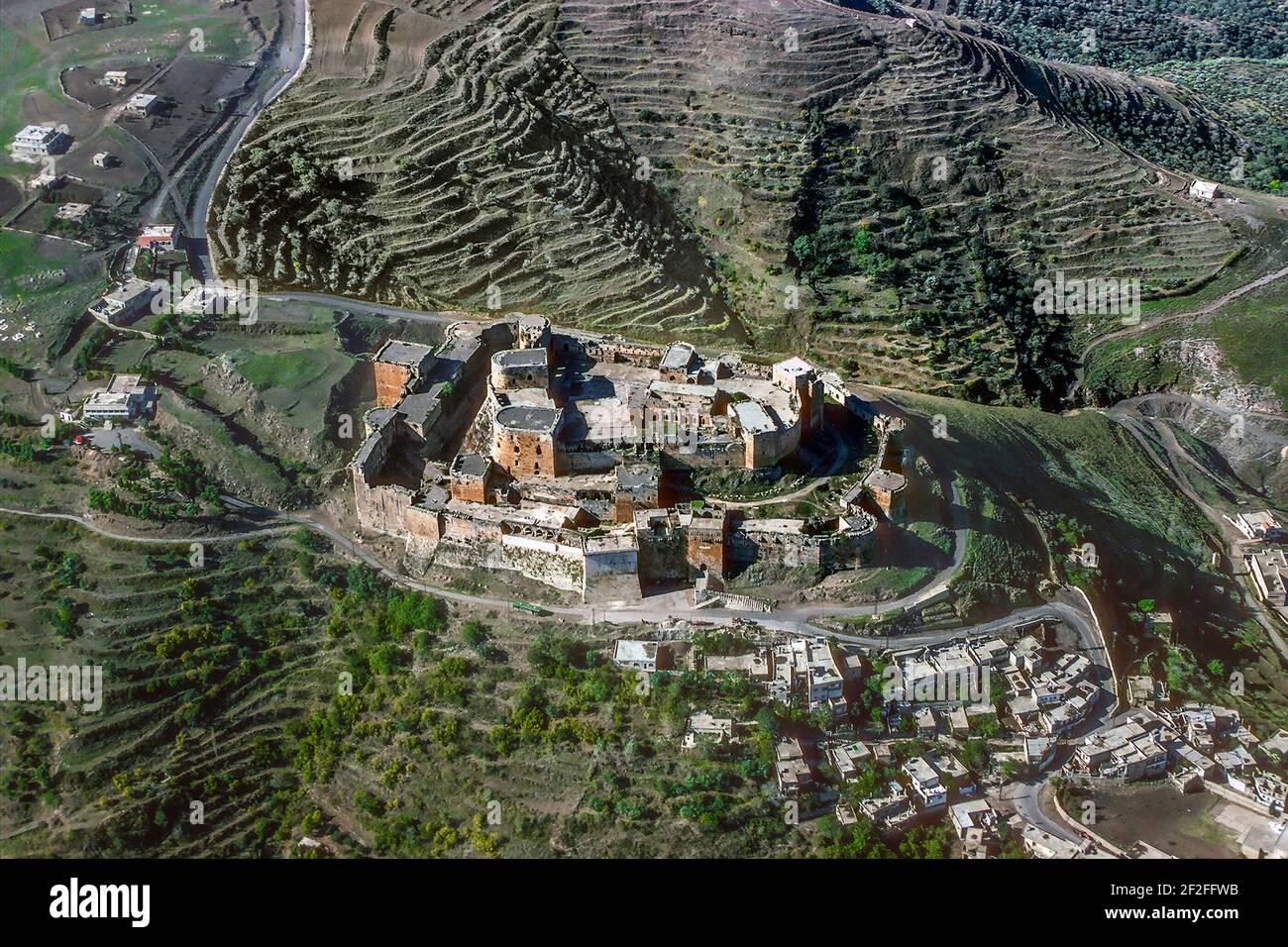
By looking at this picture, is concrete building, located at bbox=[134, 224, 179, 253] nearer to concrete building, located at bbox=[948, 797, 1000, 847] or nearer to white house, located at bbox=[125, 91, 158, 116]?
white house, located at bbox=[125, 91, 158, 116]

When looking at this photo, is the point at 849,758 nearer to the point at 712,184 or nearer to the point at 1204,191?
the point at 712,184

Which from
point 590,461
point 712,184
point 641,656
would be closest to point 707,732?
point 641,656

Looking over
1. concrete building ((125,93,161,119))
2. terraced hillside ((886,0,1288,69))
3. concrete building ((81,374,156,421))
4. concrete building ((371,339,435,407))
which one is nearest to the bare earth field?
concrete building ((371,339,435,407))

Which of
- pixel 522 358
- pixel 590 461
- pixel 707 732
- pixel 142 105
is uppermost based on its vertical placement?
pixel 142 105

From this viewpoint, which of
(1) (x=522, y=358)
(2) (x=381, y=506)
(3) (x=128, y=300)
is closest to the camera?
(2) (x=381, y=506)

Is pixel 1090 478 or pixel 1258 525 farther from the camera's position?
pixel 1090 478

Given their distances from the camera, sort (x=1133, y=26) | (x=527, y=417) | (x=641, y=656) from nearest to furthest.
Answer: (x=641, y=656), (x=527, y=417), (x=1133, y=26)

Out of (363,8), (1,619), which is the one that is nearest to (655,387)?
(1,619)
